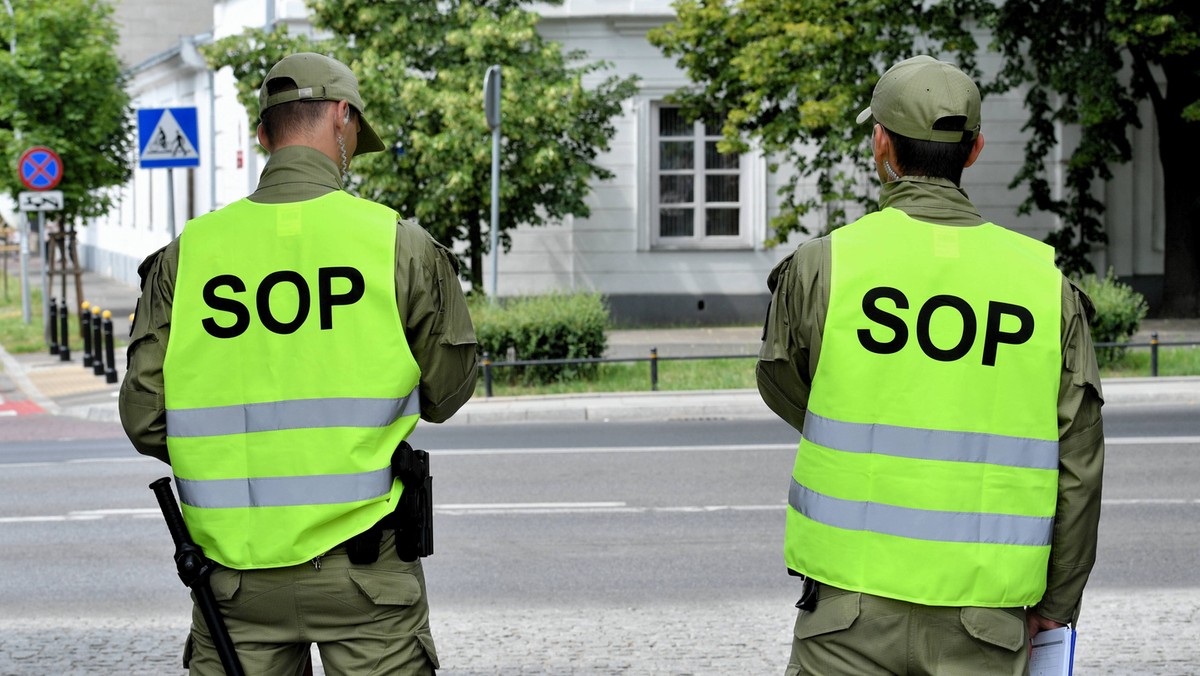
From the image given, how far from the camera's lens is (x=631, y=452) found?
12133 millimetres

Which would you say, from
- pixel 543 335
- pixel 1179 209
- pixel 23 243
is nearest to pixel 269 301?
pixel 543 335

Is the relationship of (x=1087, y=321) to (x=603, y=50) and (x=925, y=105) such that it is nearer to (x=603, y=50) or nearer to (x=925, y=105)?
(x=925, y=105)

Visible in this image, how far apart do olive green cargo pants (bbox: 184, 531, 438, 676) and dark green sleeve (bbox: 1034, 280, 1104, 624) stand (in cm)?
126

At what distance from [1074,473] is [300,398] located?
1542 mm

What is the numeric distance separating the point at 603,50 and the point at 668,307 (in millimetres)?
4150

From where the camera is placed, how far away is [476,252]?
2206 cm

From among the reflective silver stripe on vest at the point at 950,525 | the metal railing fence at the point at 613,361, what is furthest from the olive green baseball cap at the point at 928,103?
the metal railing fence at the point at 613,361

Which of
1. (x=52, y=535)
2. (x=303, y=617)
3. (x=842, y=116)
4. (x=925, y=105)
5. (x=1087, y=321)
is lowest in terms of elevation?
(x=52, y=535)

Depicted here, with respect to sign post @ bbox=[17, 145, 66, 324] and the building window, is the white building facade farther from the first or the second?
sign post @ bbox=[17, 145, 66, 324]

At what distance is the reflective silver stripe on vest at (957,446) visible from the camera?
2.97 meters

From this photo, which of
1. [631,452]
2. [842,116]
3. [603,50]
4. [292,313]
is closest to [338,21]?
[603,50]

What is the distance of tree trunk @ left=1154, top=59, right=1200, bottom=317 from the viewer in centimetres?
2197

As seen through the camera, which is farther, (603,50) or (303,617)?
(603,50)

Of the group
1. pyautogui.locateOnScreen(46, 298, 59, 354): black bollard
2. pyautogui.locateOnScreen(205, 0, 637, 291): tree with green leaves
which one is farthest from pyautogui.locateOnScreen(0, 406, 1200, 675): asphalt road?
pyautogui.locateOnScreen(46, 298, 59, 354): black bollard
